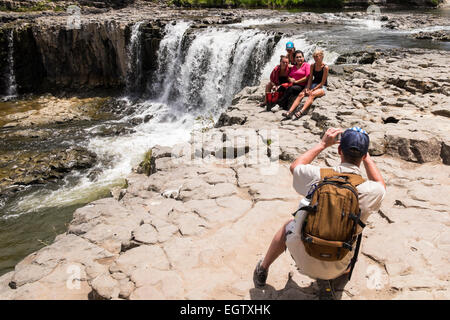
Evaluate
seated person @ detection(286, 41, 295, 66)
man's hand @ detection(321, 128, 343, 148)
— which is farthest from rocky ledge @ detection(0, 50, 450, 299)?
man's hand @ detection(321, 128, 343, 148)

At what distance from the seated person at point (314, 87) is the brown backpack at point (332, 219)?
5.52 m

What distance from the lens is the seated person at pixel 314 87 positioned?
25.8ft

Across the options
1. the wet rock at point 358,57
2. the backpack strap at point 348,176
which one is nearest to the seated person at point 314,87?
the wet rock at point 358,57

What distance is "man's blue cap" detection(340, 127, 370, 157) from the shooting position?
2699 mm

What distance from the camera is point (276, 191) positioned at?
5223 millimetres

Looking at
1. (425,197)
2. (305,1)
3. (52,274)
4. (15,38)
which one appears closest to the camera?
(52,274)

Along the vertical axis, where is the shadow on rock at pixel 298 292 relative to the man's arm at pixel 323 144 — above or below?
below

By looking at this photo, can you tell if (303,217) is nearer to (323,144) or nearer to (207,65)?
(323,144)

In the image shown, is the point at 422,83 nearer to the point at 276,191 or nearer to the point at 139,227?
the point at 276,191

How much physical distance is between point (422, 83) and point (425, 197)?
4887 mm

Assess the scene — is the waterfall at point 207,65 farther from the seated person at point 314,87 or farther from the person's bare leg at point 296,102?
the person's bare leg at point 296,102

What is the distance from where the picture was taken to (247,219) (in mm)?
4625

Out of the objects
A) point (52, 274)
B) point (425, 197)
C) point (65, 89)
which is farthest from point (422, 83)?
point (65, 89)

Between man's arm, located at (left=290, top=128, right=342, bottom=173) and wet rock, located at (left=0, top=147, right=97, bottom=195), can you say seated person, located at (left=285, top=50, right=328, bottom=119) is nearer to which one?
man's arm, located at (left=290, top=128, right=342, bottom=173)
